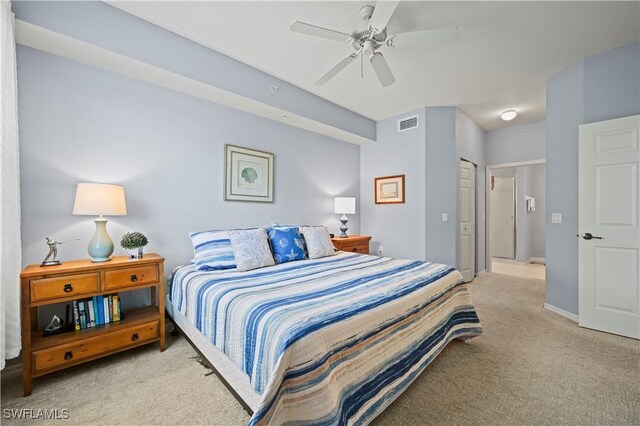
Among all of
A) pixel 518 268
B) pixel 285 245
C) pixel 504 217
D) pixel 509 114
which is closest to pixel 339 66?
pixel 285 245

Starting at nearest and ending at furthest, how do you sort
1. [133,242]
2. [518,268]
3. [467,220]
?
[133,242], [467,220], [518,268]

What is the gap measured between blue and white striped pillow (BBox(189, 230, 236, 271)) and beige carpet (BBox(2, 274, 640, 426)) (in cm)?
76

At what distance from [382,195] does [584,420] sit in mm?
3583

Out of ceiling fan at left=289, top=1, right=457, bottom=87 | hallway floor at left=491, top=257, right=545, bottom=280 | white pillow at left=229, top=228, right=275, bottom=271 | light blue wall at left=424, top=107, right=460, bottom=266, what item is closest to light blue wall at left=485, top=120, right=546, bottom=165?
light blue wall at left=424, top=107, right=460, bottom=266

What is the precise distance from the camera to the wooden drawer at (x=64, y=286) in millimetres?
1812

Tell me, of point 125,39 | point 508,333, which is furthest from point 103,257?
point 508,333

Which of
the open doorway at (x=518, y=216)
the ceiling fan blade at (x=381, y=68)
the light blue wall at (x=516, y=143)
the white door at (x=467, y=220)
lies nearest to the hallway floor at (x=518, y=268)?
the open doorway at (x=518, y=216)

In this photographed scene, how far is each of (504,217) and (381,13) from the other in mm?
6629

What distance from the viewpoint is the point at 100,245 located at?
2.16m

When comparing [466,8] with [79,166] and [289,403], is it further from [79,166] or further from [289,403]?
[79,166]

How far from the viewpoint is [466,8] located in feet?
7.14

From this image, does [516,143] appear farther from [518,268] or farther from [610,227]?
[610,227]

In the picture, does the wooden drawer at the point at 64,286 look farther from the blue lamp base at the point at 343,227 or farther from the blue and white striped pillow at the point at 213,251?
the blue lamp base at the point at 343,227

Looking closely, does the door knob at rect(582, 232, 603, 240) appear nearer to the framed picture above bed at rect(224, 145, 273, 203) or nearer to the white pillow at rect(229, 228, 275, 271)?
the white pillow at rect(229, 228, 275, 271)
